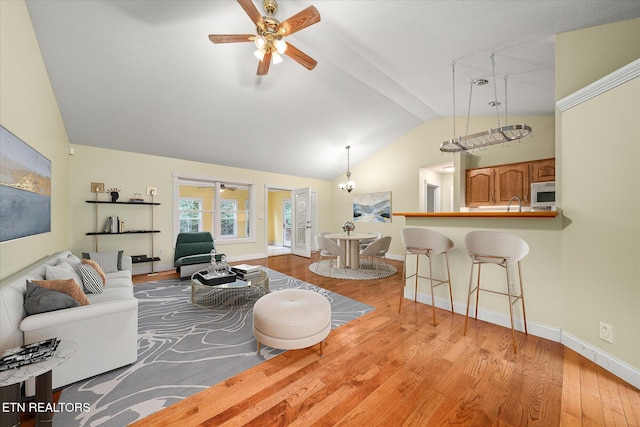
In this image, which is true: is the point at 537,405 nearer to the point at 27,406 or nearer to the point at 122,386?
the point at 122,386

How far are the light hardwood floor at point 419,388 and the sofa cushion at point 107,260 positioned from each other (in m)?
3.06

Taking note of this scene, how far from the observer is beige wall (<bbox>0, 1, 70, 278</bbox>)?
1.96 metres

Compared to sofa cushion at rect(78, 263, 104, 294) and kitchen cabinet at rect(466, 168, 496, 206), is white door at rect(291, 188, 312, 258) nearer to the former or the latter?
kitchen cabinet at rect(466, 168, 496, 206)

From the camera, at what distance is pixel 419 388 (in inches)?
66.3

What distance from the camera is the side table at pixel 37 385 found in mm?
1093

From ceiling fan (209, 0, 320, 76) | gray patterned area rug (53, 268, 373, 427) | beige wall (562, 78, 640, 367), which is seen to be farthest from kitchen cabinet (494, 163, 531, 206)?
ceiling fan (209, 0, 320, 76)

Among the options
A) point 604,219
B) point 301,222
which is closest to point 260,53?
point 604,219

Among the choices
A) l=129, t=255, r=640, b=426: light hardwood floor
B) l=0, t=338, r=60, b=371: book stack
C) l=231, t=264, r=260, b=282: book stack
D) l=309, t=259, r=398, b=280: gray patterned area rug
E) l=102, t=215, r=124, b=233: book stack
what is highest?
l=102, t=215, r=124, b=233: book stack

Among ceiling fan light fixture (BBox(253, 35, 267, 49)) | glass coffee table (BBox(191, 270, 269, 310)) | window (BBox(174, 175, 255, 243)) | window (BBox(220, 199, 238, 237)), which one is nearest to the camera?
ceiling fan light fixture (BBox(253, 35, 267, 49))

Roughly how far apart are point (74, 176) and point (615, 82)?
22.9 feet

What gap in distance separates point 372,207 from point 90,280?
6.02 metres

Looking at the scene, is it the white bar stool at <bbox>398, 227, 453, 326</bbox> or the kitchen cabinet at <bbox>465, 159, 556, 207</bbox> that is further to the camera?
the kitchen cabinet at <bbox>465, 159, 556, 207</bbox>

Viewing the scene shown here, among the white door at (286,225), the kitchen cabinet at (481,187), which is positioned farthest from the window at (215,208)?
the kitchen cabinet at (481,187)

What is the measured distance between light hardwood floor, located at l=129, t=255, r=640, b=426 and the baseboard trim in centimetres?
6
